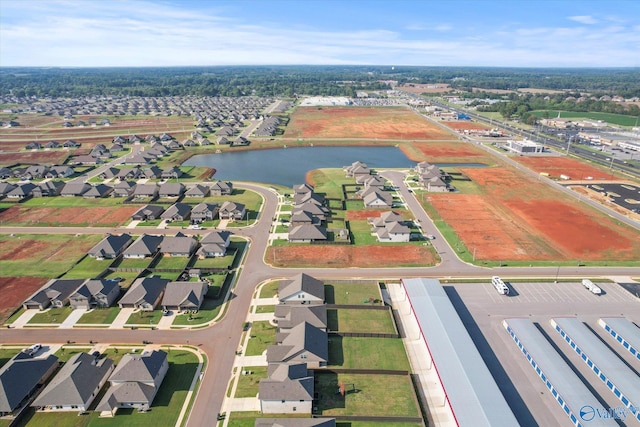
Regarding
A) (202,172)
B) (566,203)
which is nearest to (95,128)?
(202,172)

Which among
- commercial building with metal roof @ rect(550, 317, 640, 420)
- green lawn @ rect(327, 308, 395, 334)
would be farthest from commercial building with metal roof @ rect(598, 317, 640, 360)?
green lawn @ rect(327, 308, 395, 334)

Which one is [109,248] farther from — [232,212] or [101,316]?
[232,212]

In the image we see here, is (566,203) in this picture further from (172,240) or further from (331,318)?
(172,240)

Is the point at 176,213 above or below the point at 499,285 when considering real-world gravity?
above

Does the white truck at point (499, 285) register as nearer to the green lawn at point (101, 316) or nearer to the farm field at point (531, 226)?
the farm field at point (531, 226)

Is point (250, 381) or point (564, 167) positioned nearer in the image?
point (250, 381)

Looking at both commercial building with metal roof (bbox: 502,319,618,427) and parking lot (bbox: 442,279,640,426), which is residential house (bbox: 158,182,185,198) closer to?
parking lot (bbox: 442,279,640,426)
